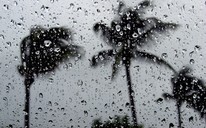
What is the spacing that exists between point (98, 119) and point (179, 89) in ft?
6.71

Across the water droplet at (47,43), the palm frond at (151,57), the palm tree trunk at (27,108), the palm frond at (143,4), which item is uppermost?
the palm frond at (143,4)

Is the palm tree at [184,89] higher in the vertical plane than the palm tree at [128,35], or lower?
lower

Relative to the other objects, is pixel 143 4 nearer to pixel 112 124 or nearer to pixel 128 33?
pixel 128 33

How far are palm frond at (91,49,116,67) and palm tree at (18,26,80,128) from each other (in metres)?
0.43

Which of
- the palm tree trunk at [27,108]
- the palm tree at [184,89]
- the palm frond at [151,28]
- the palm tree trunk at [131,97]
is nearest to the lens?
the palm tree trunk at [27,108]

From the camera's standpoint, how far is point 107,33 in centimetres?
812

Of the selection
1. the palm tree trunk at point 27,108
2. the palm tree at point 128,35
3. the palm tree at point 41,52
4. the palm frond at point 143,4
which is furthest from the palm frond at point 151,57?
the palm tree trunk at point 27,108

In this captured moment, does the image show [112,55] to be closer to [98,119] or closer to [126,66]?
[126,66]

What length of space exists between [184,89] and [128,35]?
6.40 feet

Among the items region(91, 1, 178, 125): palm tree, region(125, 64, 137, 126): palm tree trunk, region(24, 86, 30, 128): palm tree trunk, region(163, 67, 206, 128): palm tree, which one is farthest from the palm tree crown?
region(24, 86, 30, 128): palm tree trunk

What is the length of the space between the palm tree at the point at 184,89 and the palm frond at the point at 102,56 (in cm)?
132

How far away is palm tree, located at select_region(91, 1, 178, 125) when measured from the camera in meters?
6.74

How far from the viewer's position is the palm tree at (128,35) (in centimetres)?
674

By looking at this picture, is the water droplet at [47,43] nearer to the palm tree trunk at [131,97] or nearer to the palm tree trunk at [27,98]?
the palm tree trunk at [27,98]
